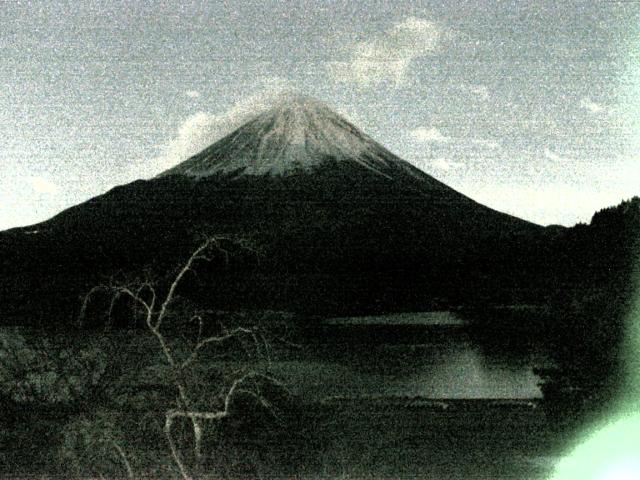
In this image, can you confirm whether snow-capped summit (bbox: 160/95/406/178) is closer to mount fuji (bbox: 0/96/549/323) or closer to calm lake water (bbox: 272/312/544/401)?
mount fuji (bbox: 0/96/549/323)

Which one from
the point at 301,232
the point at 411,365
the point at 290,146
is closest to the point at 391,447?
the point at 411,365

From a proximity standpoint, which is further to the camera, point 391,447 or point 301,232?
point 301,232

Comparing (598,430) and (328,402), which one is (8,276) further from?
(598,430)

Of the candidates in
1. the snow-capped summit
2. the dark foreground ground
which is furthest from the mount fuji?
the dark foreground ground

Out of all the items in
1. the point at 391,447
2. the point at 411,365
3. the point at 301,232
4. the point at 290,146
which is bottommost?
the point at 411,365

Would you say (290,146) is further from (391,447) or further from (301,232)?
(391,447)

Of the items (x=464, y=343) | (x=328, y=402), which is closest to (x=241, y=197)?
(x=464, y=343)
